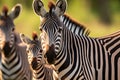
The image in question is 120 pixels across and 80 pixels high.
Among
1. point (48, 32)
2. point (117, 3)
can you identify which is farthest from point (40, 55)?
point (117, 3)

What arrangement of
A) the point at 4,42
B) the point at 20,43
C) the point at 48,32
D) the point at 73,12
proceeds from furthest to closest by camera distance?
the point at 73,12, the point at 20,43, the point at 4,42, the point at 48,32

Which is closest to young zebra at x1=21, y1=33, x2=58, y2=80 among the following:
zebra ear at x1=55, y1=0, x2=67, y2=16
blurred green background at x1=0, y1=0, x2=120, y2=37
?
zebra ear at x1=55, y1=0, x2=67, y2=16

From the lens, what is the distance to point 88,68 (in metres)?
13.3

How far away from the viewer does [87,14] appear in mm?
40000

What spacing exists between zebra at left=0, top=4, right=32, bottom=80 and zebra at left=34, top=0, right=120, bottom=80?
45.1 inches

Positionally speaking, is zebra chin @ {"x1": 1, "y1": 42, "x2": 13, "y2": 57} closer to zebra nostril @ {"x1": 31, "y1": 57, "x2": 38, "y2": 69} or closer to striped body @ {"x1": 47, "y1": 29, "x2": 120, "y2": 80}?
zebra nostril @ {"x1": 31, "y1": 57, "x2": 38, "y2": 69}

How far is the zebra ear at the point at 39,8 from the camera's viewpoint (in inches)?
507

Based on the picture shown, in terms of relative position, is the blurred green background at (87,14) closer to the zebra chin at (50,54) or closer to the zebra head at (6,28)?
the zebra head at (6,28)

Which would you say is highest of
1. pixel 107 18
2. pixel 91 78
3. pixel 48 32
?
pixel 107 18

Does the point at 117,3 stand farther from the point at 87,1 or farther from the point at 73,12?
the point at 73,12

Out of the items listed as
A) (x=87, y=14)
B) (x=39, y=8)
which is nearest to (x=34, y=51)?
(x=39, y=8)

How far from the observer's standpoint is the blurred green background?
34406 millimetres

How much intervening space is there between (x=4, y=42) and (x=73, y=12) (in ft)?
84.7

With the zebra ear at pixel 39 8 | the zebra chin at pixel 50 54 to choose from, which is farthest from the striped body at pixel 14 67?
the zebra chin at pixel 50 54
